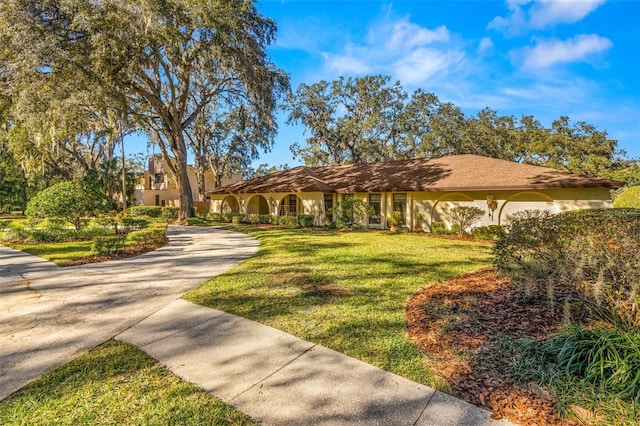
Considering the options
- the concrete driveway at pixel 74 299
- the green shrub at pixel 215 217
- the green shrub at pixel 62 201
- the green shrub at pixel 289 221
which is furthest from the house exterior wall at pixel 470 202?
the green shrub at pixel 62 201

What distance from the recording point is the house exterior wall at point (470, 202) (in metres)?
12.8

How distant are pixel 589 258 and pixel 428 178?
1334 cm

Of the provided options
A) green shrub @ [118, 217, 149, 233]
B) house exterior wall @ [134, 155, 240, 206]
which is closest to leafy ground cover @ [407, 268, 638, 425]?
green shrub @ [118, 217, 149, 233]

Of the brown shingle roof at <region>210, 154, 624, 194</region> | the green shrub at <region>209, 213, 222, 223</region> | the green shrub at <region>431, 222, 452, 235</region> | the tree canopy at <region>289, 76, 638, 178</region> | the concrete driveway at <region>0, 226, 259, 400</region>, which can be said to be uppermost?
the tree canopy at <region>289, 76, 638, 178</region>

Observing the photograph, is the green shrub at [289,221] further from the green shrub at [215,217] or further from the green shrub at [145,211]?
the green shrub at [145,211]

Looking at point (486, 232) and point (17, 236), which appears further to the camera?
point (486, 232)

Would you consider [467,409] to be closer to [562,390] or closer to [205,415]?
[562,390]

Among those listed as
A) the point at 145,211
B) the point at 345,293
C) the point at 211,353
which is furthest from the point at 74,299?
the point at 145,211

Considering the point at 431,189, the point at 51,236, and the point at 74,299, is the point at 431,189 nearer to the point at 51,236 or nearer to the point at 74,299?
the point at 74,299

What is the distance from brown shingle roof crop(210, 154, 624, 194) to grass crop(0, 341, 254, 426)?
14120 mm

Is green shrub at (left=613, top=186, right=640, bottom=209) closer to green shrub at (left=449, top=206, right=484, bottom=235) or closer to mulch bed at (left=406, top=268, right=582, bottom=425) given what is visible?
green shrub at (left=449, top=206, right=484, bottom=235)

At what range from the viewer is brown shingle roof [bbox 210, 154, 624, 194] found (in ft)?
43.0

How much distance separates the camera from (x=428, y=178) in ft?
52.9

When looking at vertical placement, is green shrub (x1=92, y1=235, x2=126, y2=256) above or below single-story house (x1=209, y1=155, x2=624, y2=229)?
below
